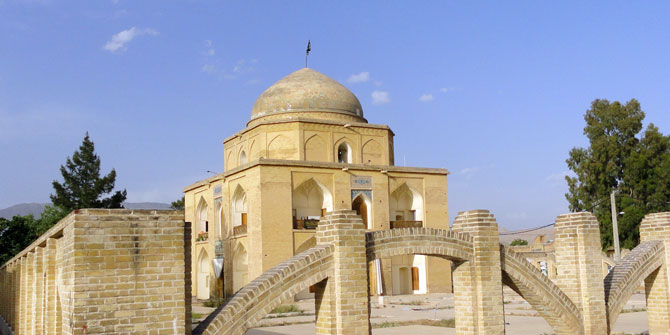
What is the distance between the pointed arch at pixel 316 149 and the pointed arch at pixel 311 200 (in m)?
1.89

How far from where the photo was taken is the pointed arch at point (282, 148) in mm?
28823

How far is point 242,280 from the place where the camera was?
89.4ft

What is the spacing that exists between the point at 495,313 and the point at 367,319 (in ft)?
6.78

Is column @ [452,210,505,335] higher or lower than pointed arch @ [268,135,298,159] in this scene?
lower

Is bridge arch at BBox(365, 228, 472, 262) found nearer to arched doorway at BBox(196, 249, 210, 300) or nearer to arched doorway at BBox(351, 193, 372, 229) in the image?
arched doorway at BBox(351, 193, 372, 229)

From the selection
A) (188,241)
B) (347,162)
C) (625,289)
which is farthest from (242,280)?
(188,241)

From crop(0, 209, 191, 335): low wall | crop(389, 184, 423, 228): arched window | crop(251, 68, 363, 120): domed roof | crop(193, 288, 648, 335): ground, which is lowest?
crop(193, 288, 648, 335): ground

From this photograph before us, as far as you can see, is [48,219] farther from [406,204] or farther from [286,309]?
[406,204]

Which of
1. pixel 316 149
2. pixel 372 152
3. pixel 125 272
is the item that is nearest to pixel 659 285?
pixel 125 272

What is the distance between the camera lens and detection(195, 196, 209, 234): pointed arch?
31.4m

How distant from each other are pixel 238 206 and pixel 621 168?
23.4m

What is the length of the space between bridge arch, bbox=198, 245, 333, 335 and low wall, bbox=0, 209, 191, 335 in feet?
1.57

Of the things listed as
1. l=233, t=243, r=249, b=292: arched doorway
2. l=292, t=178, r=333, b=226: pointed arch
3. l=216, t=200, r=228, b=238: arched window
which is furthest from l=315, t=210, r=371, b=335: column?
l=216, t=200, r=228, b=238: arched window

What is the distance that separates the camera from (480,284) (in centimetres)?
891
